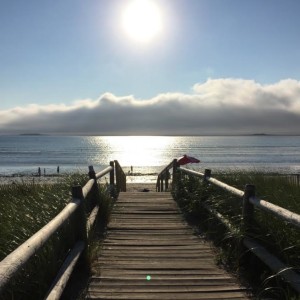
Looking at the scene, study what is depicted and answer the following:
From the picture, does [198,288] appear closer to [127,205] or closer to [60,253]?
[60,253]

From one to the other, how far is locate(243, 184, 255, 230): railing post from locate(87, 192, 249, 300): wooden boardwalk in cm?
77

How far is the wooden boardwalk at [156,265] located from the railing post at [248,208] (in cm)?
77

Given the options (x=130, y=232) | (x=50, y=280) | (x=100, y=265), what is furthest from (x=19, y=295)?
→ (x=130, y=232)

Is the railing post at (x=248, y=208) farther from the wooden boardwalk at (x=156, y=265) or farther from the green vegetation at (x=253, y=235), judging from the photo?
the wooden boardwalk at (x=156, y=265)

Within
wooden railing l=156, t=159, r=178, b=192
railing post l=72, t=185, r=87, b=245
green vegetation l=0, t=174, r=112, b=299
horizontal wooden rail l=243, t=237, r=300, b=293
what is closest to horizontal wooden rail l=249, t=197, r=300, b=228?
horizontal wooden rail l=243, t=237, r=300, b=293

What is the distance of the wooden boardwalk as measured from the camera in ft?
15.3

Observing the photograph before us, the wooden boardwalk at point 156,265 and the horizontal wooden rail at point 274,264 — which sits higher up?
the horizontal wooden rail at point 274,264

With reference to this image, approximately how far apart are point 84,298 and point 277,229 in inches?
102

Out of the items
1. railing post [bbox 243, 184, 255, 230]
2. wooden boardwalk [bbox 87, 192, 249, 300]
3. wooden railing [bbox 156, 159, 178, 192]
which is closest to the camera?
wooden boardwalk [bbox 87, 192, 249, 300]

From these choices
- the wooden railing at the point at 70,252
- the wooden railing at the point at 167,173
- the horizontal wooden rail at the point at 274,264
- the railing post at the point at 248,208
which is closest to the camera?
the wooden railing at the point at 70,252

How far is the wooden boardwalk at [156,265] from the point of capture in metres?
4.66

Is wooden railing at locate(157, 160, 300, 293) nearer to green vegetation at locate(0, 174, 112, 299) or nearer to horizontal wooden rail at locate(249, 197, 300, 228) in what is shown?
horizontal wooden rail at locate(249, 197, 300, 228)

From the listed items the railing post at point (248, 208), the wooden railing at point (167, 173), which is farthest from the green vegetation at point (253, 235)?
the wooden railing at point (167, 173)

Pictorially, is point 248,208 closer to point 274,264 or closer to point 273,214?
point 273,214
